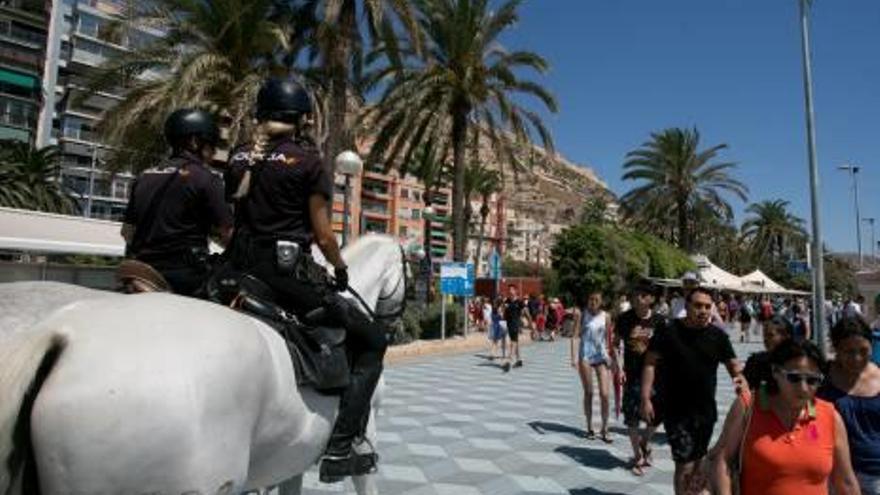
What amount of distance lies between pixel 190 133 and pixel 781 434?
3140 mm

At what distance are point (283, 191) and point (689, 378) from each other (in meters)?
3.91

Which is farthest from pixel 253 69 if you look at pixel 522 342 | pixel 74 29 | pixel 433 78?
pixel 74 29

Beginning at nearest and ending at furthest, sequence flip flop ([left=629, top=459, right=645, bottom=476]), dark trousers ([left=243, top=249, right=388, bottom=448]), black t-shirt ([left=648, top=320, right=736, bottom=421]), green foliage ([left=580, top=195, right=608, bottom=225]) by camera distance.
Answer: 1. dark trousers ([left=243, top=249, right=388, bottom=448])
2. black t-shirt ([left=648, top=320, right=736, bottom=421])
3. flip flop ([left=629, top=459, right=645, bottom=476])
4. green foliage ([left=580, top=195, right=608, bottom=225])

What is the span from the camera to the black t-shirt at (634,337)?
8117 mm

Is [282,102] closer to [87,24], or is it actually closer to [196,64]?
[196,64]

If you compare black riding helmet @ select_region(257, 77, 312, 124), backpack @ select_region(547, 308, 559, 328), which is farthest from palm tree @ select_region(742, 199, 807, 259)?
black riding helmet @ select_region(257, 77, 312, 124)

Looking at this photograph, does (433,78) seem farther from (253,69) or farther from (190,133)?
(190,133)

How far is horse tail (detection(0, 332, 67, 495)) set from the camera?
2.25 m

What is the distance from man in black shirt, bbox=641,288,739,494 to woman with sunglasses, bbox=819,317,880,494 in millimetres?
1512

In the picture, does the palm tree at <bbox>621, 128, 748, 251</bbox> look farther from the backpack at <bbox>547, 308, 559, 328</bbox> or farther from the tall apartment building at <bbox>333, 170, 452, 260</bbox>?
the tall apartment building at <bbox>333, 170, 452, 260</bbox>

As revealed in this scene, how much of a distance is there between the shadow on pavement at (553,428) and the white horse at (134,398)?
7.73 meters

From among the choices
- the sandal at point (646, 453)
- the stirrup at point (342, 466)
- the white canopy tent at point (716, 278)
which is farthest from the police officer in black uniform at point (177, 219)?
the white canopy tent at point (716, 278)

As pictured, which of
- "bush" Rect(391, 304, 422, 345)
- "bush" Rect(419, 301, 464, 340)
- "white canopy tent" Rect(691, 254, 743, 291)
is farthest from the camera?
"white canopy tent" Rect(691, 254, 743, 291)

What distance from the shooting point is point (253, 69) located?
18953 mm
